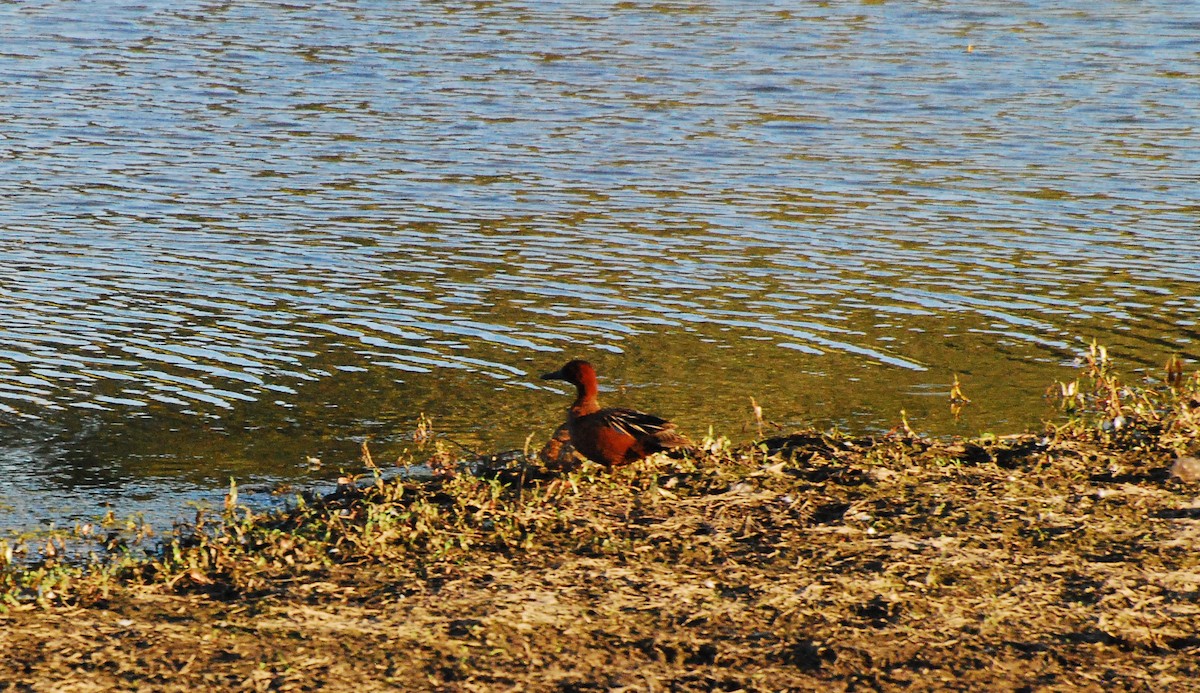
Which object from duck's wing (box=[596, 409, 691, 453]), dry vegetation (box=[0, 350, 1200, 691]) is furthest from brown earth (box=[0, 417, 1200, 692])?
duck's wing (box=[596, 409, 691, 453])

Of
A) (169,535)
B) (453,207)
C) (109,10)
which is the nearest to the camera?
(169,535)

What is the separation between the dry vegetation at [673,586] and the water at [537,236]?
3.90ft

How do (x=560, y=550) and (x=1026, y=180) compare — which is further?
(x=1026, y=180)

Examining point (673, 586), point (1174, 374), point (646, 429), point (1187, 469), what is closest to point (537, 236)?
point (1174, 374)

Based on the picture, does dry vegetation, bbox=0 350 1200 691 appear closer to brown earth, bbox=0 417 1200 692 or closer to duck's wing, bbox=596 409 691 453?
→ brown earth, bbox=0 417 1200 692

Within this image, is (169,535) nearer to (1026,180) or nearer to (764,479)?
(764,479)

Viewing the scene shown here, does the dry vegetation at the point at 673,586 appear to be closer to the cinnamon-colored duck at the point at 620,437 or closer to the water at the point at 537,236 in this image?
the cinnamon-colored duck at the point at 620,437

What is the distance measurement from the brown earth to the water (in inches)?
49.6

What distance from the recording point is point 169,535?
18.5 ft

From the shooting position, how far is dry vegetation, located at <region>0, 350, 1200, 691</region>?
433cm

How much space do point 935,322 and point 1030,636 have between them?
4675mm

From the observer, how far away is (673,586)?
4.91 meters

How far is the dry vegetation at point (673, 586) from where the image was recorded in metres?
Answer: 4.33

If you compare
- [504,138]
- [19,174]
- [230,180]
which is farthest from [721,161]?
[19,174]
